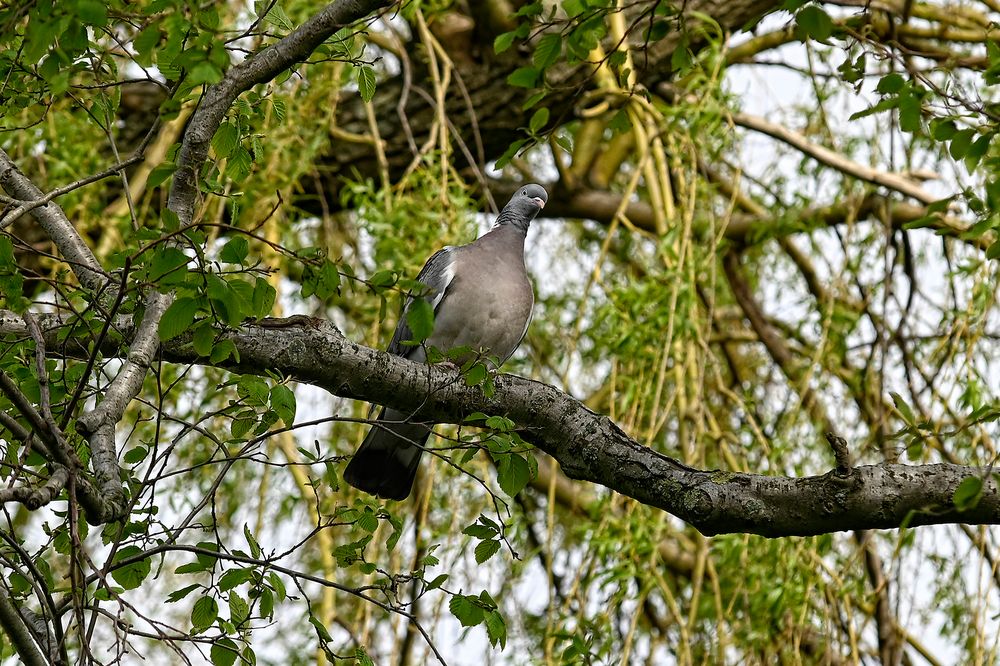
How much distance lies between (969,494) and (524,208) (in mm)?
2825

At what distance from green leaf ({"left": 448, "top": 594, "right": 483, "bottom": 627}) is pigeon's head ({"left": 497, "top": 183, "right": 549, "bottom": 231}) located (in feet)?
7.38

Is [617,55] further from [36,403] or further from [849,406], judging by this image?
[849,406]

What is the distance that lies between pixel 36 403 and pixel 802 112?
3.69 metres

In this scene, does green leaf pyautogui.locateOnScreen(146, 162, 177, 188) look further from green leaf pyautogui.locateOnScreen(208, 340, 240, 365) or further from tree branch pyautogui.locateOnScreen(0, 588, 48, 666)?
tree branch pyautogui.locateOnScreen(0, 588, 48, 666)

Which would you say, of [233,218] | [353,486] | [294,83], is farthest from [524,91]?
[233,218]

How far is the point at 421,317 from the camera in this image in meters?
1.92

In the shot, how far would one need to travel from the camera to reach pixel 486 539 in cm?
211

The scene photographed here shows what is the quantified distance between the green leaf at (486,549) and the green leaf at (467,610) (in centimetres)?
7

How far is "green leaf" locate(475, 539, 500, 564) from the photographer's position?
6.84 ft

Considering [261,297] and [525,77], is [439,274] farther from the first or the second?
[261,297]

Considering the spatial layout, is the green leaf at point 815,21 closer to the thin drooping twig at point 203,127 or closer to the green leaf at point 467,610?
the thin drooping twig at point 203,127

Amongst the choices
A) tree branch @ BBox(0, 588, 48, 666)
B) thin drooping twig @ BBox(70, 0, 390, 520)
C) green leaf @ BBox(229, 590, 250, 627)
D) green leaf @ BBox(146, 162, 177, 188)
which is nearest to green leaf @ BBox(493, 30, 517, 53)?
thin drooping twig @ BBox(70, 0, 390, 520)

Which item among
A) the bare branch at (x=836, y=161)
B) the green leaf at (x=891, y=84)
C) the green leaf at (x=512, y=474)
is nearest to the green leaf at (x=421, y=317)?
the green leaf at (x=512, y=474)

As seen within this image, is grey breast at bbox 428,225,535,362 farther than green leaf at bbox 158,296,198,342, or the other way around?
grey breast at bbox 428,225,535,362
